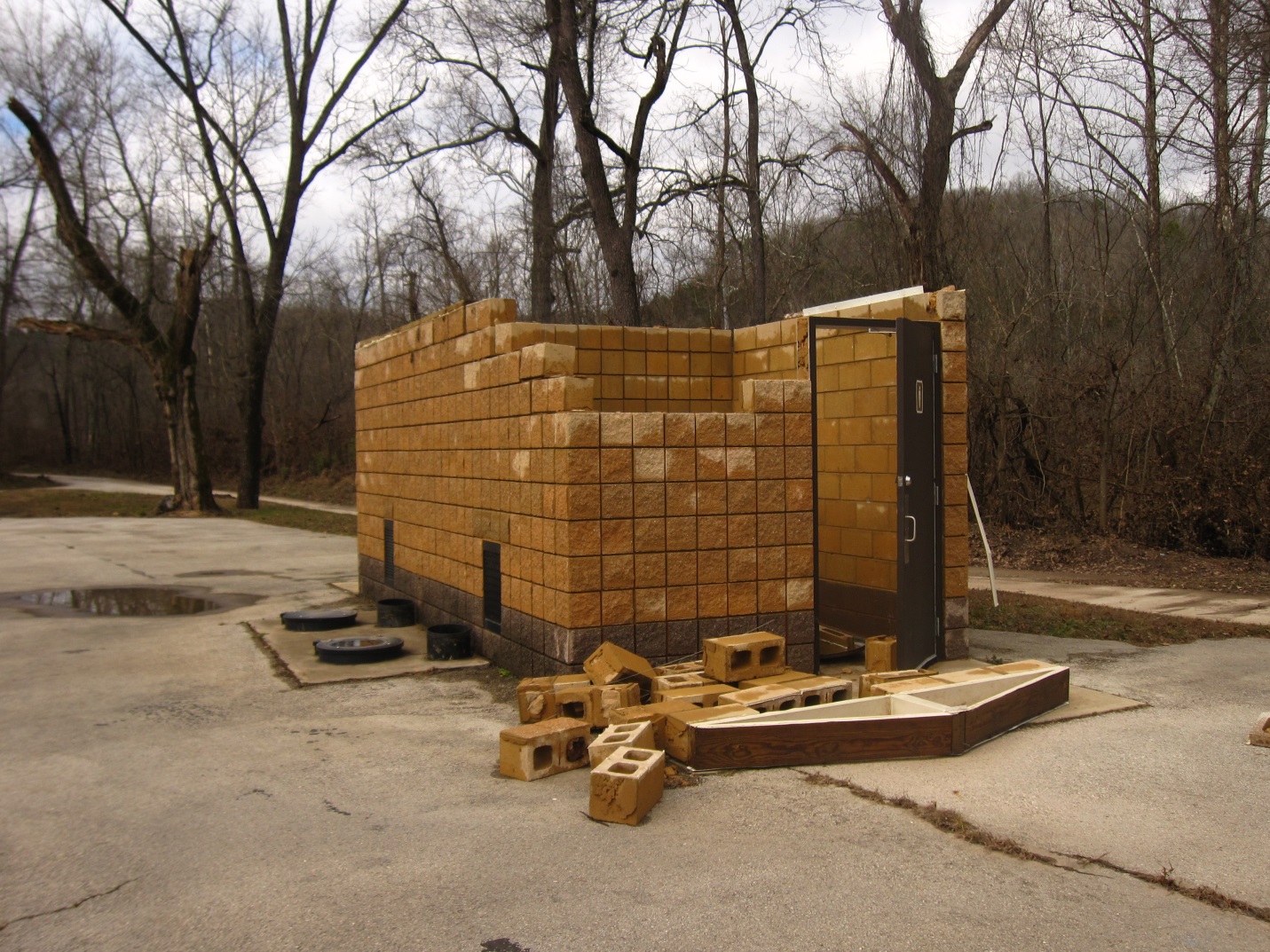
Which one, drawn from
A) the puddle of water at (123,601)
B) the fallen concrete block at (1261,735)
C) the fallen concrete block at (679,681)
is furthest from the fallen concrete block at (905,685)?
the puddle of water at (123,601)

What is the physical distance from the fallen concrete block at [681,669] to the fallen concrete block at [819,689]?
0.65 metres

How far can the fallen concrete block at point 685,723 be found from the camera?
18.5 ft

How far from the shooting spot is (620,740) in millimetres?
5520

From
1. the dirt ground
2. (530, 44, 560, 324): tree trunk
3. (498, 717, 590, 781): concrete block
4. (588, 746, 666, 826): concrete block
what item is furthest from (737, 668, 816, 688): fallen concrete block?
(530, 44, 560, 324): tree trunk

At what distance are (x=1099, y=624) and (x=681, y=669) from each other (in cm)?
523

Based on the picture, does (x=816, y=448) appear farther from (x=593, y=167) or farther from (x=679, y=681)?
(x=593, y=167)

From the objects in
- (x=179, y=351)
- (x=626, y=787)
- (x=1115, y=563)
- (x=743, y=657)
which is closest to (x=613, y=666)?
(x=743, y=657)

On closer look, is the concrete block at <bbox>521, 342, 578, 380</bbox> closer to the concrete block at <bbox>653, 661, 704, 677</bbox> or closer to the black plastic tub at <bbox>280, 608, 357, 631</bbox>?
the concrete block at <bbox>653, 661, 704, 677</bbox>

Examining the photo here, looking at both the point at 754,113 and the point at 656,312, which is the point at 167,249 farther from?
the point at 754,113

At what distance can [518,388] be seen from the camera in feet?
25.6

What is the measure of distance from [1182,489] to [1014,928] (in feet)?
41.2

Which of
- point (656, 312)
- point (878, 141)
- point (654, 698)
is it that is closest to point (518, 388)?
point (654, 698)

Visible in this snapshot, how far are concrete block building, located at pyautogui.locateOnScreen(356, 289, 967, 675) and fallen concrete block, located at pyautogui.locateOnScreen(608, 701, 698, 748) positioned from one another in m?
1.10

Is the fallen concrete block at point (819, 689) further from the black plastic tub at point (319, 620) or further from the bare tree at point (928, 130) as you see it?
the bare tree at point (928, 130)
